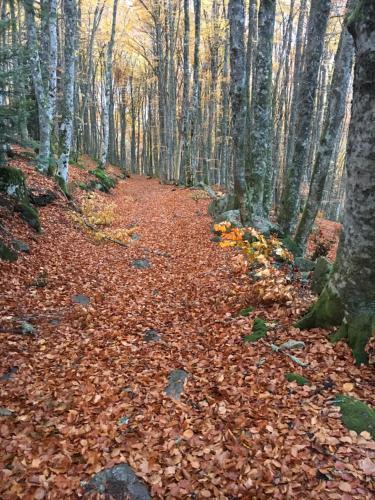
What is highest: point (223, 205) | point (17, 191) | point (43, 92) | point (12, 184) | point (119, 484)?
point (43, 92)

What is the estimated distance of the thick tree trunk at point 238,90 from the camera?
8.95 metres

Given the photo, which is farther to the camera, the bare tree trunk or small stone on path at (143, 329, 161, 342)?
the bare tree trunk

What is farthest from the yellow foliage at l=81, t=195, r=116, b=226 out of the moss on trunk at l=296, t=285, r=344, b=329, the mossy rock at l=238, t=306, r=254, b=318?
the moss on trunk at l=296, t=285, r=344, b=329

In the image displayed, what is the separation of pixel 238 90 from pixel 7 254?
6880 millimetres

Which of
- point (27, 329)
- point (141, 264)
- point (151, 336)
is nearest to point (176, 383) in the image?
point (151, 336)

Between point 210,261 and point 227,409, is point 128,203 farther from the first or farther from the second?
point 227,409

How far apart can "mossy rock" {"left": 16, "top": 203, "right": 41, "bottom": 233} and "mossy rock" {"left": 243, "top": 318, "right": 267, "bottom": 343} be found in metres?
6.59

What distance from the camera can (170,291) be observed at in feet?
26.4

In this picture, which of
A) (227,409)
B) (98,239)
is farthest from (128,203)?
(227,409)

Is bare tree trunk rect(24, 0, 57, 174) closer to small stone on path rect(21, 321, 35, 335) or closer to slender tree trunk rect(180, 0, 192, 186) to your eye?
small stone on path rect(21, 321, 35, 335)

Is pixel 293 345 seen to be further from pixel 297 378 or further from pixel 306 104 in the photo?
pixel 306 104

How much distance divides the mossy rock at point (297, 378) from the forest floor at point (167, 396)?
0.08m

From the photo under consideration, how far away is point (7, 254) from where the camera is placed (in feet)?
25.0

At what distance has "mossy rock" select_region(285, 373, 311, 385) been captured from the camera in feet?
14.2
